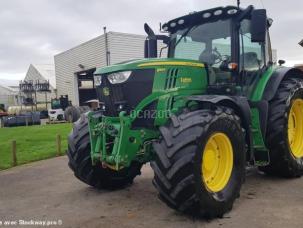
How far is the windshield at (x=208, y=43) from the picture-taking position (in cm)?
637

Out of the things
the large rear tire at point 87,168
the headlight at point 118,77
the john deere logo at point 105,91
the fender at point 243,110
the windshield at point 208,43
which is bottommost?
the large rear tire at point 87,168

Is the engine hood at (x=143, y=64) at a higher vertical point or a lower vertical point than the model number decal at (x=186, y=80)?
higher

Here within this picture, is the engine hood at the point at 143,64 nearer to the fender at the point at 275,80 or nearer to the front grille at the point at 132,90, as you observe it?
the front grille at the point at 132,90

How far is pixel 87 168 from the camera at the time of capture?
20.6 ft

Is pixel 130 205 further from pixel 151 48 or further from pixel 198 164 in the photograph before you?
pixel 151 48

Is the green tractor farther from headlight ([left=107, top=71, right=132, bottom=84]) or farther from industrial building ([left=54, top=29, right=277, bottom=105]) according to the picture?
industrial building ([left=54, top=29, right=277, bottom=105])

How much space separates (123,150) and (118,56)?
2265 centimetres

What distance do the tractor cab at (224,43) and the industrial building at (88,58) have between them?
1644 centimetres

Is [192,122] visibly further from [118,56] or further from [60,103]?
[60,103]

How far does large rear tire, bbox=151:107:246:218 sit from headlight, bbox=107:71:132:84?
1011mm

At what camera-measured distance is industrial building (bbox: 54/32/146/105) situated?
27.5 meters

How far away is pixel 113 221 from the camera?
4.99 m

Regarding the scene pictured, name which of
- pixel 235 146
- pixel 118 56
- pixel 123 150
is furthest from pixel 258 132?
pixel 118 56

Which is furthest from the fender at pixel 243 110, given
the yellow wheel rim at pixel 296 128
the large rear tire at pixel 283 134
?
the yellow wheel rim at pixel 296 128
